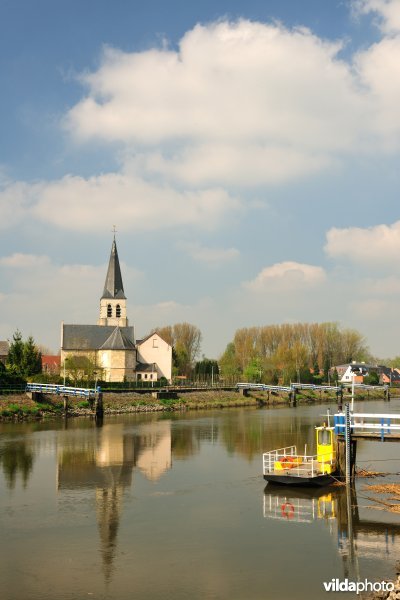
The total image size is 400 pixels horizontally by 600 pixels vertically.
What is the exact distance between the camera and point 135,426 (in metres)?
50.8

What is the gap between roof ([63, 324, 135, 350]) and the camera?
97.4 metres

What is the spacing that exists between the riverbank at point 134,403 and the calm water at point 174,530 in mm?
21926

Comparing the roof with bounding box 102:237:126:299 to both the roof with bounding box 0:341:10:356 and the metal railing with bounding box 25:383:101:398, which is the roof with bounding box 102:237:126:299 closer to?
the roof with bounding box 0:341:10:356

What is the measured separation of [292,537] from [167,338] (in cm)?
10950

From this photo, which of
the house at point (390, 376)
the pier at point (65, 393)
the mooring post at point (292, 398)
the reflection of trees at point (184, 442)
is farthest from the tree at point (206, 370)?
the reflection of trees at point (184, 442)

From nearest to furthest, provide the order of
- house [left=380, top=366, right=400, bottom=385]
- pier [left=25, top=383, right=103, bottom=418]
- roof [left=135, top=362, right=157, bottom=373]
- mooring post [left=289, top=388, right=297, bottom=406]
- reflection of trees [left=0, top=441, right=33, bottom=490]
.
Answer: reflection of trees [left=0, top=441, right=33, bottom=490]
pier [left=25, top=383, right=103, bottom=418]
mooring post [left=289, top=388, right=297, bottom=406]
roof [left=135, top=362, right=157, bottom=373]
house [left=380, top=366, right=400, bottom=385]

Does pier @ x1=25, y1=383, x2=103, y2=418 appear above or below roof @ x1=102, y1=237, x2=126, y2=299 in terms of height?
below

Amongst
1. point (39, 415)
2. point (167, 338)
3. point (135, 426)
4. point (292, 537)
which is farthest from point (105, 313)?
point (292, 537)

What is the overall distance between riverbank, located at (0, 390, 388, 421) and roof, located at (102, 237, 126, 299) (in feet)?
101

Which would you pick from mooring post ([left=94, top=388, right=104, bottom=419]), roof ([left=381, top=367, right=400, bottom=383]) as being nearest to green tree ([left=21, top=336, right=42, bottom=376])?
mooring post ([left=94, top=388, right=104, bottom=419])

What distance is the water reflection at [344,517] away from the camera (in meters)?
17.1

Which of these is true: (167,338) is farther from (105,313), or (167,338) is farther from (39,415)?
(39,415)

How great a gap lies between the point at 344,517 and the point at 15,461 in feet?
63.8

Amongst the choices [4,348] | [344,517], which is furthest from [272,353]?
[344,517]
